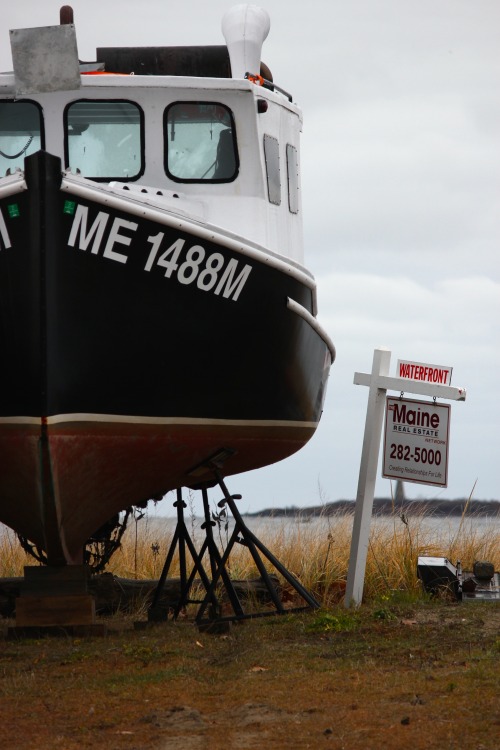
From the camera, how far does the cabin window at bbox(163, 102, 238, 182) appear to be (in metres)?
9.83

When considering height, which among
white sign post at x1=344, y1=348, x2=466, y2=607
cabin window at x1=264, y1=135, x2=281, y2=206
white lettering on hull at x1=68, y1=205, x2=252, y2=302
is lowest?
white sign post at x1=344, y1=348, x2=466, y2=607

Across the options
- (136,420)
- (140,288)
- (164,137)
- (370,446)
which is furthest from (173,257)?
(370,446)

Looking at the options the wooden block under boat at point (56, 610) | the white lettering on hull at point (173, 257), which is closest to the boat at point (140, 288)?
the white lettering on hull at point (173, 257)

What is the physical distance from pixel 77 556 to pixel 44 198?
3.06 metres

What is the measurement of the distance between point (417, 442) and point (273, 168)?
112 inches

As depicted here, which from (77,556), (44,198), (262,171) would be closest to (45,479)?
(77,556)

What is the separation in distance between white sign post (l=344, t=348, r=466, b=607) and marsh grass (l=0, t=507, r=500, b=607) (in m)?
0.46

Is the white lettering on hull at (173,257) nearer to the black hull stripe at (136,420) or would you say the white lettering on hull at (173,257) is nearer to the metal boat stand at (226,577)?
the black hull stripe at (136,420)

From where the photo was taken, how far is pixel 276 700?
5.95 m

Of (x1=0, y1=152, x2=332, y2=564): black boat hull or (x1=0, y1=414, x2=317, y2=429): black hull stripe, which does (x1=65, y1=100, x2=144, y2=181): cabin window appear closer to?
(x1=0, y1=152, x2=332, y2=564): black boat hull

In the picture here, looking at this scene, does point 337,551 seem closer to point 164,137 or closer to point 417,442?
point 417,442

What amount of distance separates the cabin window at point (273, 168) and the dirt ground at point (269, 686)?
151 inches

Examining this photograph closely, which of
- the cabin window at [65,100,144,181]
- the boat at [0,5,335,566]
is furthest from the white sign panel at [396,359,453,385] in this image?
the cabin window at [65,100,144,181]

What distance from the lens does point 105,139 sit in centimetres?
983
